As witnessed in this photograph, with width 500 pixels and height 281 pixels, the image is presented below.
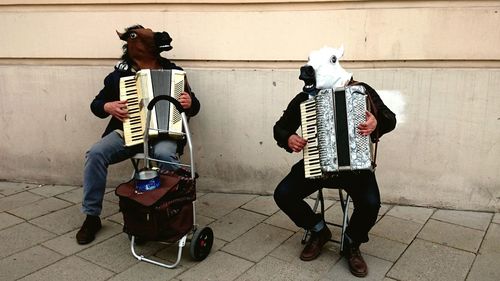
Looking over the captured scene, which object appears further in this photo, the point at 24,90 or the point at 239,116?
the point at 24,90

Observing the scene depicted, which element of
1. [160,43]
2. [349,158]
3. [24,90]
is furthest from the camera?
[24,90]

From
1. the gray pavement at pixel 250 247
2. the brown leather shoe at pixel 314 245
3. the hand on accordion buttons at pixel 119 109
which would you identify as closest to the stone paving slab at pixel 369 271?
the gray pavement at pixel 250 247

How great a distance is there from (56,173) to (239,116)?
1914 millimetres

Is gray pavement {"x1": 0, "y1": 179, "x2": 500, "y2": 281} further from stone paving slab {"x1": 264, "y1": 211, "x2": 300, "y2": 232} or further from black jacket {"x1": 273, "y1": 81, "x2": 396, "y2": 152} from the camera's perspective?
black jacket {"x1": 273, "y1": 81, "x2": 396, "y2": 152}

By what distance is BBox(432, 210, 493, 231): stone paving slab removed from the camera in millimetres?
3775

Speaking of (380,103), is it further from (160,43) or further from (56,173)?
(56,173)

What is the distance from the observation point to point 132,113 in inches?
136

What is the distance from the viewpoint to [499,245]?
11.3ft

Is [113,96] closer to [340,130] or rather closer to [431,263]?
[340,130]

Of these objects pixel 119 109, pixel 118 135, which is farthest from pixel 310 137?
pixel 118 135

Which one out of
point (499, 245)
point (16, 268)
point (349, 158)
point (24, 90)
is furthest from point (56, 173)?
point (499, 245)

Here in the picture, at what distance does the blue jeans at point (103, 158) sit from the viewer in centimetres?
347

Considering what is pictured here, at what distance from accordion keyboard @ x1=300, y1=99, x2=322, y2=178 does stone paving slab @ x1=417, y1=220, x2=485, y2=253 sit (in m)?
1.21

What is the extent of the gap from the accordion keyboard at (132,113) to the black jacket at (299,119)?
98cm
